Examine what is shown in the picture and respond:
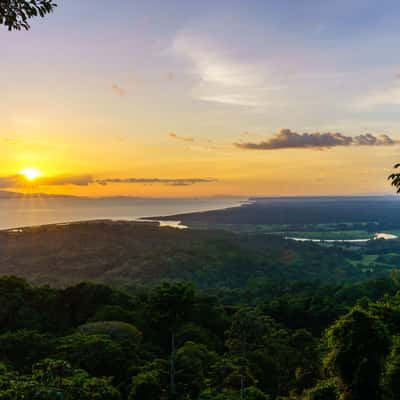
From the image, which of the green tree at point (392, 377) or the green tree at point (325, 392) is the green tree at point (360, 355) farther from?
the green tree at point (325, 392)

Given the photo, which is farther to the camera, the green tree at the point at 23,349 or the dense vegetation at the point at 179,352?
the green tree at the point at 23,349

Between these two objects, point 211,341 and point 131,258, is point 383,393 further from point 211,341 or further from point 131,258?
point 131,258

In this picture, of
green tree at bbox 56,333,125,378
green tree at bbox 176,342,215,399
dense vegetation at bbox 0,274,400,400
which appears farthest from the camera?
green tree at bbox 56,333,125,378

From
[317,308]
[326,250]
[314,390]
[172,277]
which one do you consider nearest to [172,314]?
[314,390]

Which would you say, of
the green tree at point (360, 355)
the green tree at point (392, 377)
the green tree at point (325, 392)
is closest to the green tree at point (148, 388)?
the green tree at point (325, 392)

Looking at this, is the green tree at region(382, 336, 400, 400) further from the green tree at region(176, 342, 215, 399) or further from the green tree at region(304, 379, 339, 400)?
the green tree at region(176, 342, 215, 399)

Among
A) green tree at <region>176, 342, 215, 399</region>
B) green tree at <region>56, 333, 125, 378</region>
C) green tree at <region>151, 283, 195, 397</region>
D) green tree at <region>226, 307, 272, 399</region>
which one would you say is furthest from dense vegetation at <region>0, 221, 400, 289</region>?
green tree at <region>151, 283, 195, 397</region>
